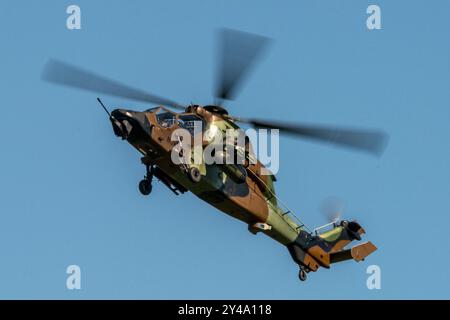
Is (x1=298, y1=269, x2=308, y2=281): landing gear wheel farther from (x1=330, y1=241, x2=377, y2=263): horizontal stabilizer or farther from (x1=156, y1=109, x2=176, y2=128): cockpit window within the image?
(x1=156, y1=109, x2=176, y2=128): cockpit window

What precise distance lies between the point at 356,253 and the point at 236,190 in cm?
650

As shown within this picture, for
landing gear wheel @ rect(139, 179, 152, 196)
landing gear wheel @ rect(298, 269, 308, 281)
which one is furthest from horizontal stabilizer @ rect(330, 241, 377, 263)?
landing gear wheel @ rect(139, 179, 152, 196)

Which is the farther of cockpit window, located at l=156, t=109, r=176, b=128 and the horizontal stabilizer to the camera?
the horizontal stabilizer

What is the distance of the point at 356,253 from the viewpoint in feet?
120

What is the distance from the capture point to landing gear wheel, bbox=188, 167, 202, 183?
30125 millimetres

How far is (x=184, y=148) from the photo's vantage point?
30.4 meters

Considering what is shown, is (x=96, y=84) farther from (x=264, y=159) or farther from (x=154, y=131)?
(x=264, y=159)

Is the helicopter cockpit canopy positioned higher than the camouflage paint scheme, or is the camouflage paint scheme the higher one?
the helicopter cockpit canopy

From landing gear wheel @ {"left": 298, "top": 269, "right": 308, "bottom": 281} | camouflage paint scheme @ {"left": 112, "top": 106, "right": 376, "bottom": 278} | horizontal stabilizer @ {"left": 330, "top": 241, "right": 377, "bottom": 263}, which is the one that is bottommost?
landing gear wheel @ {"left": 298, "top": 269, "right": 308, "bottom": 281}

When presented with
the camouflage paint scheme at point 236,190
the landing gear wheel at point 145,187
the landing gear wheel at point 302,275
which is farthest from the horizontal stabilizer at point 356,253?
the landing gear wheel at point 145,187

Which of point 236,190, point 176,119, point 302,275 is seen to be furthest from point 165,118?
point 302,275

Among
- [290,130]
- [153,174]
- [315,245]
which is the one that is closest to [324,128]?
[290,130]

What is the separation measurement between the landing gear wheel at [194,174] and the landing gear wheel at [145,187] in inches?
61.1

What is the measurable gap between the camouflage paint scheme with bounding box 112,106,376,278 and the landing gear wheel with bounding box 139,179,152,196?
44 centimetres
